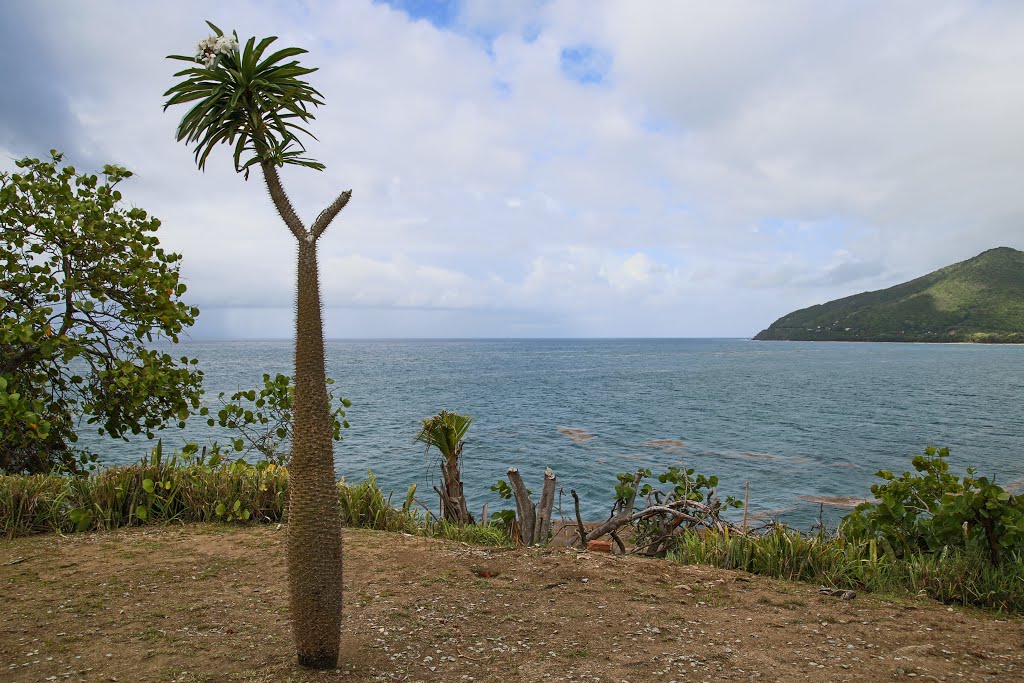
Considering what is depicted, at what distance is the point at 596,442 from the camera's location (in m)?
30.7

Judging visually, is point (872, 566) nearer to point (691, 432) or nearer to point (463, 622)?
point (463, 622)

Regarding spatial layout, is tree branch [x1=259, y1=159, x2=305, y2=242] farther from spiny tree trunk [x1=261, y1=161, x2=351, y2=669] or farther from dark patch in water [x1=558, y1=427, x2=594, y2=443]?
dark patch in water [x1=558, y1=427, x2=594, y2=443]

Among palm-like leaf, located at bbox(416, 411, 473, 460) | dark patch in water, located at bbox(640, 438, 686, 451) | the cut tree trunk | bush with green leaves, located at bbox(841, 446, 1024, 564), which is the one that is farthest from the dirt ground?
dark patch in water, located at bbox(640, 438, 686, 451)

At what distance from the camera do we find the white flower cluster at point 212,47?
4.01 metres

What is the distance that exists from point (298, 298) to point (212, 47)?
1674 millimetres

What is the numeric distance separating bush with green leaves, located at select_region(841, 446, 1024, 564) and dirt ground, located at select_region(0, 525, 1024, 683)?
4.00 feet

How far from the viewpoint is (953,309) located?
156 metres

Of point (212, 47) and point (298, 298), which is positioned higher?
point (212, 47)

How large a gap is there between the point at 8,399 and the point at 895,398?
188 ft

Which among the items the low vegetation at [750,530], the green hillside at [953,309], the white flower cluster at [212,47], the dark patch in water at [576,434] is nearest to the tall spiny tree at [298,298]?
the white flower cluster at [212,47]

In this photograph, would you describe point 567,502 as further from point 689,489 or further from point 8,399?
point 8,399

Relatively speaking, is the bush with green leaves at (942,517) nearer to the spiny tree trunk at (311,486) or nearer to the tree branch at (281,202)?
the spiny tree trunk at (311,486)

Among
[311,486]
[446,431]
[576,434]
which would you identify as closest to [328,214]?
[311,486]

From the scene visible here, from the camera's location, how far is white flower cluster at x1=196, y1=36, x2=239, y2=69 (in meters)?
4.01
